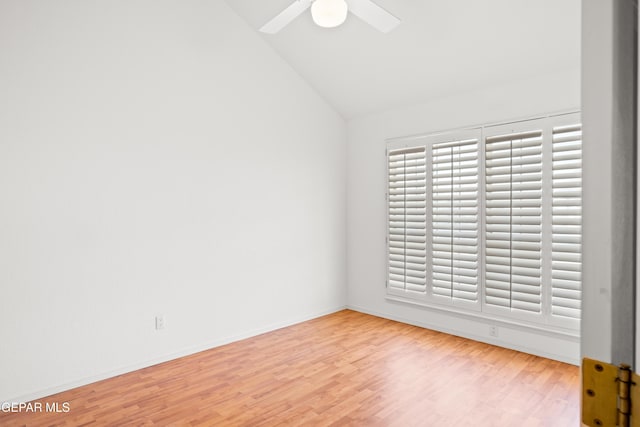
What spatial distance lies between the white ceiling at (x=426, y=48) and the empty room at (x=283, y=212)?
2 centimetres

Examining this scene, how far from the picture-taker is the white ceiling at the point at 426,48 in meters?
2.89

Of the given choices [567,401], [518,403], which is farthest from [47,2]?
[567,401]

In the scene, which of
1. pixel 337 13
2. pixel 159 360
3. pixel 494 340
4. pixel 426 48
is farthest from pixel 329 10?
pixel 494 340

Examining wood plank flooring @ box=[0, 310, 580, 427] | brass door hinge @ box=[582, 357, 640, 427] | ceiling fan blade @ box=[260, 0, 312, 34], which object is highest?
ceiling fan blade @ box=[260, 0, 312, 34]

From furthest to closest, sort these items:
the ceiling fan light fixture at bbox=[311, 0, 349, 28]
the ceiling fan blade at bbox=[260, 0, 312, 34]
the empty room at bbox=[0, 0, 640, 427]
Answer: the empty room at bbox=[0, 0, 640, 427] < the ceiling fan blade at bbox=[260, 0, 312, 34] < the ceiling fan light fixture at bbox=[311, 0, 349, 28]

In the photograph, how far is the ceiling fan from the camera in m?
2.25

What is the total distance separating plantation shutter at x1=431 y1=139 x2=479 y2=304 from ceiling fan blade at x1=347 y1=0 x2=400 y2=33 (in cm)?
170

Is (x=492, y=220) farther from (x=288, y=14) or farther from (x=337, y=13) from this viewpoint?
(x=288, y=14)

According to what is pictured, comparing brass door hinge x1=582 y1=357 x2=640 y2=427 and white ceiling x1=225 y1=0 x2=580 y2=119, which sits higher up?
white ceiling x1=225 y1=0 x2=580 y2=119

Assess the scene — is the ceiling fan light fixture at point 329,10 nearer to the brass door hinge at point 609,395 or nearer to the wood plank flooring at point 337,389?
the brass door hinge at point 609,395

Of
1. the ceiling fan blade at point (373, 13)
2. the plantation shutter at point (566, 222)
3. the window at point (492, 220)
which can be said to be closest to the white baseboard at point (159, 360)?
the window at point (492, 220)

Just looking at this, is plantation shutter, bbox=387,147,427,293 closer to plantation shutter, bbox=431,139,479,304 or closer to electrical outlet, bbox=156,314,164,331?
plantation shutter, bbox=431,139,479,304

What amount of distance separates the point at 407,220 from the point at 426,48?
179 cm

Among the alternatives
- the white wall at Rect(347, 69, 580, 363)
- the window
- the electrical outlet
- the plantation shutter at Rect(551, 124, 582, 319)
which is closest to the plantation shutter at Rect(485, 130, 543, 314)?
the window
